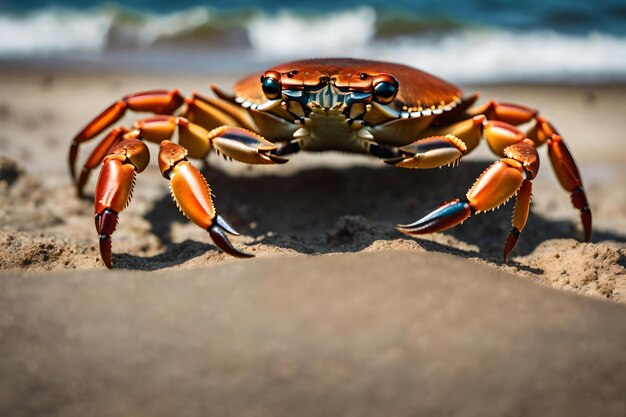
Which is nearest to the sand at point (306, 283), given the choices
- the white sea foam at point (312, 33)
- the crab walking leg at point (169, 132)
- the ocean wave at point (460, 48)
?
the crab walking leg at point (169, 132)

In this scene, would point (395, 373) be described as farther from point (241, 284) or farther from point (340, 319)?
point (241, 284)

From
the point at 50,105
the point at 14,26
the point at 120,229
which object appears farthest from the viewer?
the point at 14,26

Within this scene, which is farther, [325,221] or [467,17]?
[467,17]

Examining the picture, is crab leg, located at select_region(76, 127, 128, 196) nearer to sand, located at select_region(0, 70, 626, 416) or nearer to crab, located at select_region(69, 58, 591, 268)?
crab, located at select_region(69, 58, 591, 268)

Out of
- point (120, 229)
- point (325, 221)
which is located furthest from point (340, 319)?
point (120, 229)

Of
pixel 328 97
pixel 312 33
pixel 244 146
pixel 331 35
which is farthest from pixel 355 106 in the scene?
pixel 312 33

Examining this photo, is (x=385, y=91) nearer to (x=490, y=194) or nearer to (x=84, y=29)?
(x=490, y=194)
